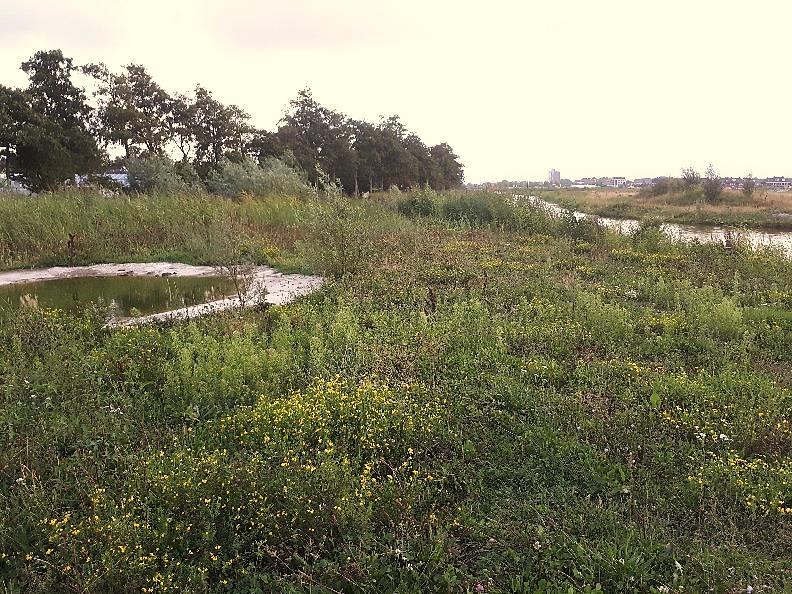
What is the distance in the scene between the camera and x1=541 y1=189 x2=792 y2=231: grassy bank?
27.3 meters

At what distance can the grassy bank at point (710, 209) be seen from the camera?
89.6 feet

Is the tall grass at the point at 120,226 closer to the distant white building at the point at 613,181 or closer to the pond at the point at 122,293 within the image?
the pond at the point at 122,293

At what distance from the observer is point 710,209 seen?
1262 inches

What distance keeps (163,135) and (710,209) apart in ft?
119

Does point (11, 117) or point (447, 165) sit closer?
point (11, 117)

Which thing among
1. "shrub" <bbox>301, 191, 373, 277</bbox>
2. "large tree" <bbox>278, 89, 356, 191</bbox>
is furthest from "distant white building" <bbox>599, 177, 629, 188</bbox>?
"shrub" <bbox>301, 191, 373, 277</bbox>

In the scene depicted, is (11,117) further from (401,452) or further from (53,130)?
(401,452)

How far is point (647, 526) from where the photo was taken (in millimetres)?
2863

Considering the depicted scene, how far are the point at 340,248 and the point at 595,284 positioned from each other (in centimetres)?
420

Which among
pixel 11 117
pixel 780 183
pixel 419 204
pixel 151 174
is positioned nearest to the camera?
pixel 419 204

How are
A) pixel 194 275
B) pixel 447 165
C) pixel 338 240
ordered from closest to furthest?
pixel 338 240
pixel 194 275
pixel 447 165

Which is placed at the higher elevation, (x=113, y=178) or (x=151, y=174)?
(x=113, y=178)

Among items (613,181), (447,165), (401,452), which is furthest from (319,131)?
(613,181)

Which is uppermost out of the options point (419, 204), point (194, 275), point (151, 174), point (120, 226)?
point (151, 174)
